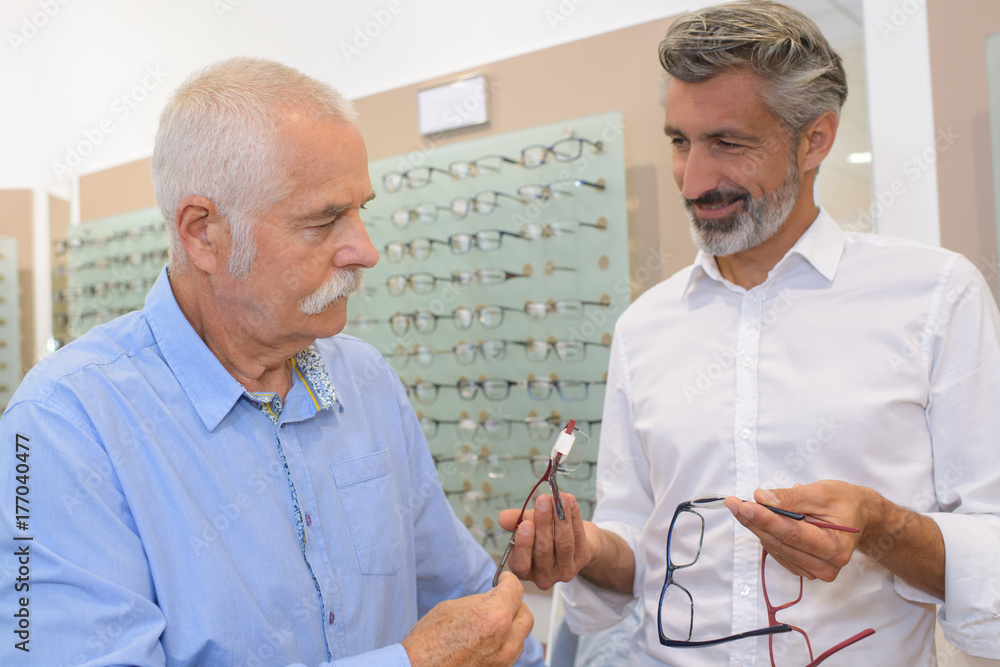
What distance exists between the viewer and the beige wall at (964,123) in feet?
6.23

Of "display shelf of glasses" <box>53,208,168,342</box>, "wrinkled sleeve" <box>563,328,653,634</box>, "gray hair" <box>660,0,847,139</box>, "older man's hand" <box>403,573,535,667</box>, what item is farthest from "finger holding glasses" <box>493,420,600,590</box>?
"display shelf of glasses" <box>53,208,168,342</box>

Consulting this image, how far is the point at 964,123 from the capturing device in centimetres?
192

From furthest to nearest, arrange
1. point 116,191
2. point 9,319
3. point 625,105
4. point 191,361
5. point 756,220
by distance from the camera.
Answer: point 9,319 → point 116,191 → point 625,105 → point 756,220 → point 191,361

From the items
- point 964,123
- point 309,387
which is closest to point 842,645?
point 309,387

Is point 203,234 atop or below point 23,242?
below

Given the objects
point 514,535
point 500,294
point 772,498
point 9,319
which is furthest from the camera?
point 9,319

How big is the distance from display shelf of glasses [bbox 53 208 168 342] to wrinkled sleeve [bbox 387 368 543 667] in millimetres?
2546

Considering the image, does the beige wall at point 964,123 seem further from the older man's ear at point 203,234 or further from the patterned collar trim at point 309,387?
the older man's ear at point 203,234

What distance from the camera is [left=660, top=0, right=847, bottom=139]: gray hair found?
1.37 m

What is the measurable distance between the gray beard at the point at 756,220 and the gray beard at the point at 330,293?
709 millimetres

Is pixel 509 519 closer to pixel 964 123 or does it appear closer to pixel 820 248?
pixel 820 248

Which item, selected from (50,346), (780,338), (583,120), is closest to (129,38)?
(50,346)

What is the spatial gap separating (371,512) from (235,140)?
658 mm

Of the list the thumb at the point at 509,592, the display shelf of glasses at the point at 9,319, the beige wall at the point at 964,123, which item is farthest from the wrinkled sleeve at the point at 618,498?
the display shelf of glasses at the point at 9,319
